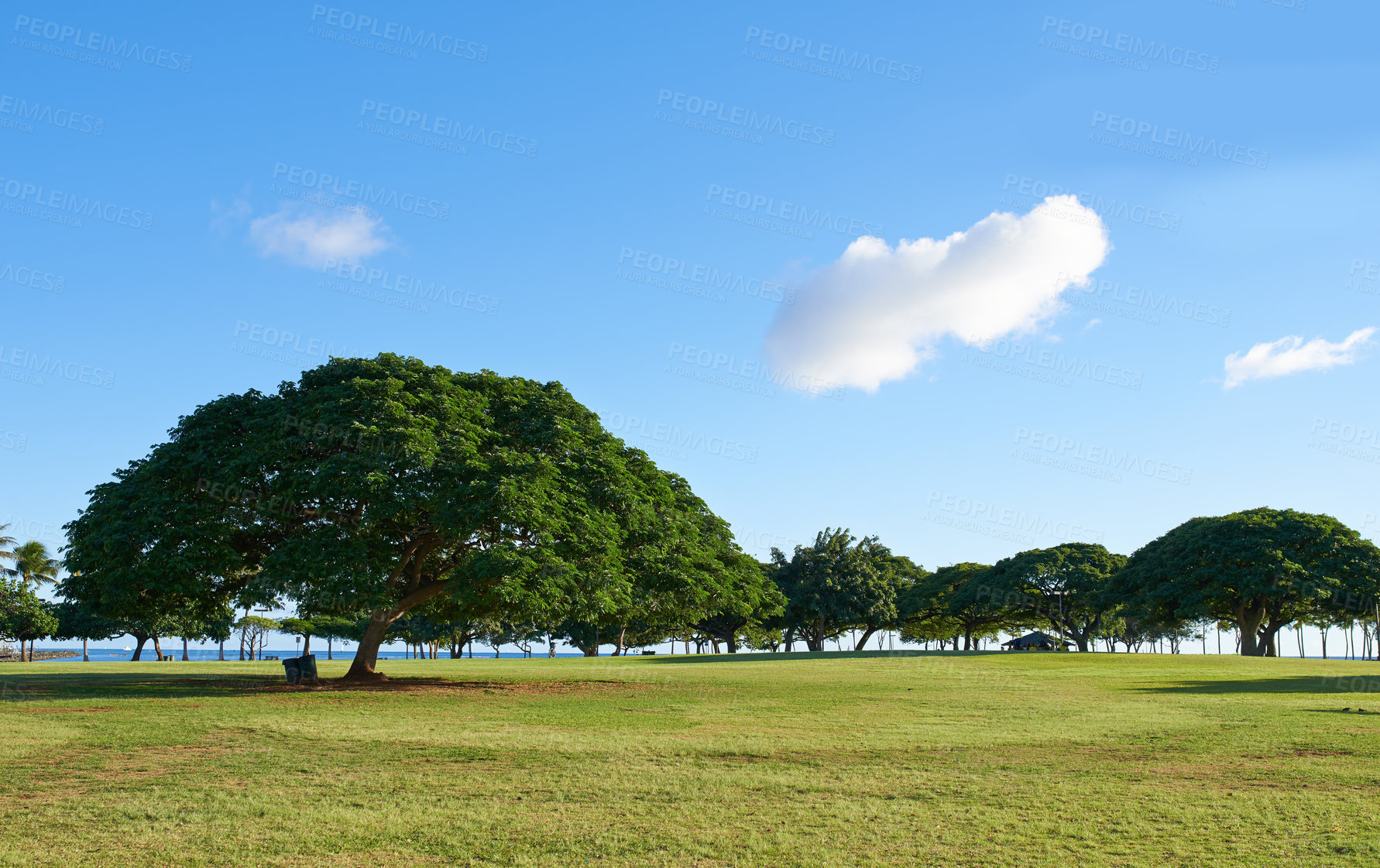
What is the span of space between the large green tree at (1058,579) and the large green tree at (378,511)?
5882cm

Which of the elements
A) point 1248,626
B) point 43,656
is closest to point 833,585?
point 1248,626

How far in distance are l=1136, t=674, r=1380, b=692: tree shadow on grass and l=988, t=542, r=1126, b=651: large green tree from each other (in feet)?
152

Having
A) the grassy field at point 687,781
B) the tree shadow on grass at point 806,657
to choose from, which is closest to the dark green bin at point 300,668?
the grassy field at point 687,781

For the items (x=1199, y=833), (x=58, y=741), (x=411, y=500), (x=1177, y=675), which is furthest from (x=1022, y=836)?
(x=1177, y=675)

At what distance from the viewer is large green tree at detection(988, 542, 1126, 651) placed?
80688 millimetres

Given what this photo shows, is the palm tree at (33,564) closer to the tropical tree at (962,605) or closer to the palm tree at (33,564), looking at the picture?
the palm tree at (33,564)

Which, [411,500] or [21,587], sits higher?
[411,500]

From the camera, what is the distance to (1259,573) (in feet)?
189

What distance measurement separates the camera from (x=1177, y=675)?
37844 millimetres

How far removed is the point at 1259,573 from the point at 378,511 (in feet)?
183

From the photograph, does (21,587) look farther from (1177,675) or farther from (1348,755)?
(1348,755)

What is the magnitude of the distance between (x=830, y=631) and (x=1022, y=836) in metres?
80.2

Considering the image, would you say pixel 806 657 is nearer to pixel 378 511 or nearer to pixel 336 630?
pixel 378 511

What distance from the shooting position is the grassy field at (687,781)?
27.9 feet
